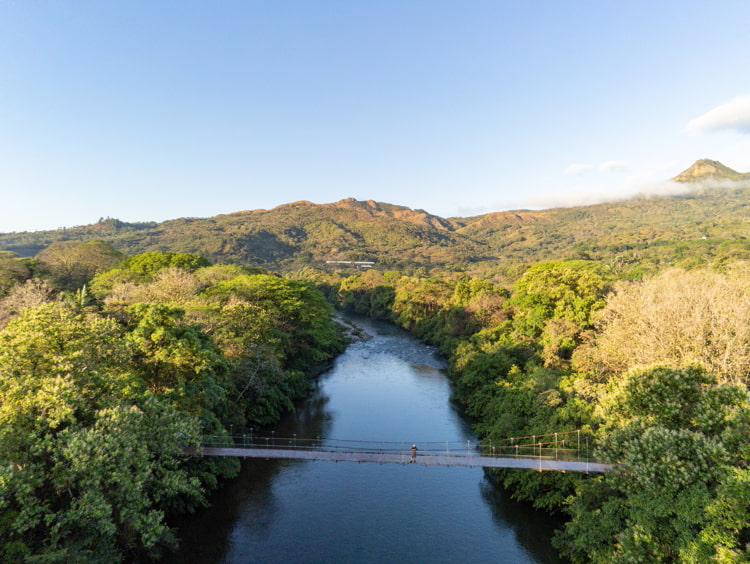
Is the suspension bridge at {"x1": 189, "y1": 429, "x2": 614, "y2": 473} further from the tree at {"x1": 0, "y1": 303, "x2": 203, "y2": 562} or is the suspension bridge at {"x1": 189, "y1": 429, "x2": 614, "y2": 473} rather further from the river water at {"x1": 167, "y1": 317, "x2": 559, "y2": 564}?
the tree at {"x1": 0, "y1": 303, "x2": 203, "y2": 562}

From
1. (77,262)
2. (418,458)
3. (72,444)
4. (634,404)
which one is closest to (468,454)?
(418,458)

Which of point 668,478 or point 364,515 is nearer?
point 668,478

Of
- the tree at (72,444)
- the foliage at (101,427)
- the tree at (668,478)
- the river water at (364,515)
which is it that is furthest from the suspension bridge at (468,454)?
the tree at (72,444)

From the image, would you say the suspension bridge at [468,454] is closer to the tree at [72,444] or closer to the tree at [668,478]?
the tree at [668,478]

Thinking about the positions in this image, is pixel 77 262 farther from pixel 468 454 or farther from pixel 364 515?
pixel 468 454

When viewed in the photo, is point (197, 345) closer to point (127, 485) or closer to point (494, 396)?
point (127, 485)
